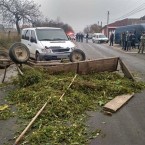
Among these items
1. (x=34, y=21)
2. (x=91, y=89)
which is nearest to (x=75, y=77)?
(x=91, y=89)

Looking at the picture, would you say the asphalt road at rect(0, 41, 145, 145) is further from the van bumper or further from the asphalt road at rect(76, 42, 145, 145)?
the van bumper

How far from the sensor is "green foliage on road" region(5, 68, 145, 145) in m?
5.59

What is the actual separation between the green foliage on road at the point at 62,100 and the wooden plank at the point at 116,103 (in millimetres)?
237

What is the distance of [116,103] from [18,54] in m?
4.40

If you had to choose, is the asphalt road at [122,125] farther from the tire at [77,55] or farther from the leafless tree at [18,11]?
the leafless tree at [18,11]

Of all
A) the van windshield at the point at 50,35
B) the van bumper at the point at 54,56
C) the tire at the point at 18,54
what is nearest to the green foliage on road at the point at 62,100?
the tire at the point at 18,54

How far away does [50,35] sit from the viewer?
53.6 ft

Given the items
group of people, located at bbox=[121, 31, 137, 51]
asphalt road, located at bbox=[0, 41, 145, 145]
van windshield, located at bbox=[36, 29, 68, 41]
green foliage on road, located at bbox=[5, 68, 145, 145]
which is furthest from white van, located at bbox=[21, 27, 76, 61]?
group of people, located at bbox=[121, 31, 137, 51]

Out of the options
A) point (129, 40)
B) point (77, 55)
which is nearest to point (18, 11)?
point (129, 40)

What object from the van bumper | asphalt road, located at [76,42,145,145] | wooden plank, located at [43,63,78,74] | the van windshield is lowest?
asphalt road, located at [76,42,145,145]

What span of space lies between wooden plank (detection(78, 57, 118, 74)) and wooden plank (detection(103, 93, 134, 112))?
2361 millimetres

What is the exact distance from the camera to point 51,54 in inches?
587

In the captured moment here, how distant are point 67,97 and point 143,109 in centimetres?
190

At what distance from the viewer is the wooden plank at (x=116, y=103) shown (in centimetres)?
737
